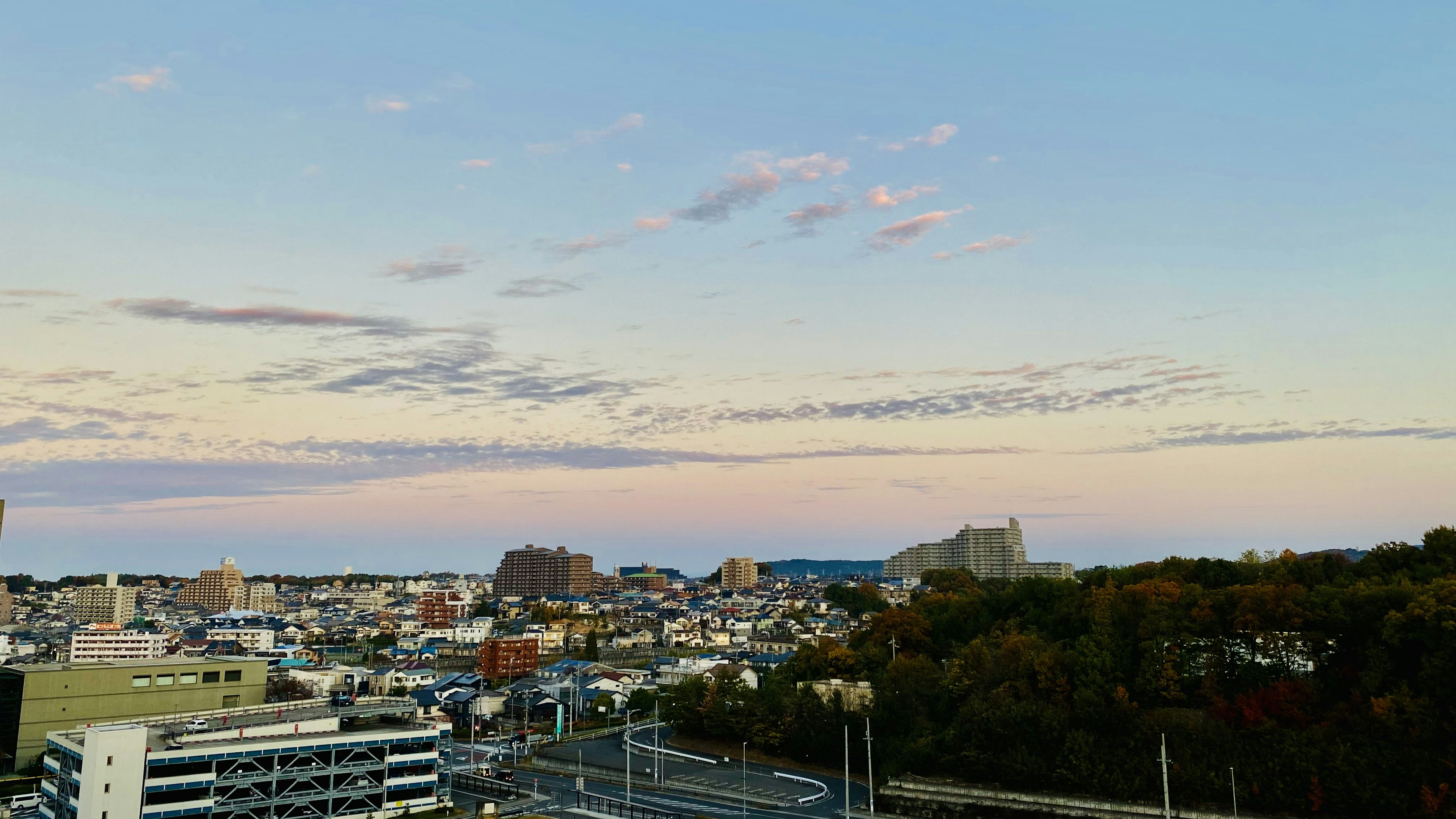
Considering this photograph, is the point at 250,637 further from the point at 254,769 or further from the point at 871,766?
the point at 871,766

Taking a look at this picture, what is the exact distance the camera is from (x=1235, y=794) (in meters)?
40.5

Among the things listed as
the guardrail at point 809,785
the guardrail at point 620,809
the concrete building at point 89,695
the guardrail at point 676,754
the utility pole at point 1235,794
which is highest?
the concrete building at point 89,695

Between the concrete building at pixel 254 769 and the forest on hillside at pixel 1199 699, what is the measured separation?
21.6m

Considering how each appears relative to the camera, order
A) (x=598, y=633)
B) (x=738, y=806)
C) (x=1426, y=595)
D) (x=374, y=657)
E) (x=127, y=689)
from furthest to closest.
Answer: (x=598, y=633)
(x=374, y=657)
(x=127, y=689)
(x=738, y=806)
(x=1426, y=595)

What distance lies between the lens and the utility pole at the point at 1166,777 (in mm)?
36094

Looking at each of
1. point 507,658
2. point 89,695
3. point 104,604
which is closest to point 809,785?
point 89,695

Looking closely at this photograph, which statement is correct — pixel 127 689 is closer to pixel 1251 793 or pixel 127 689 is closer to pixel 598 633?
pixel 1251 793

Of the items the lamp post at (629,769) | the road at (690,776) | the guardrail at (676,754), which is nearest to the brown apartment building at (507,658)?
the road at (690,776)

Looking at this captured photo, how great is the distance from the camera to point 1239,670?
4816 cm

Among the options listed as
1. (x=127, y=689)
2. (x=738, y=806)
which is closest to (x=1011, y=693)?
(x=738, y=806)

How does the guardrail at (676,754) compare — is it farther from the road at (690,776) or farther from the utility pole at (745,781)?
the utility pole at (745,781)

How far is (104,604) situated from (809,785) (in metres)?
169

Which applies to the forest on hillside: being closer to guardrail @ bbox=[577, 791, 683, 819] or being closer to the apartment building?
guardrail @ bbox=[577, 791, 683, 819]

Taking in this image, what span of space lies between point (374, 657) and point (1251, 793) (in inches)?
4166
